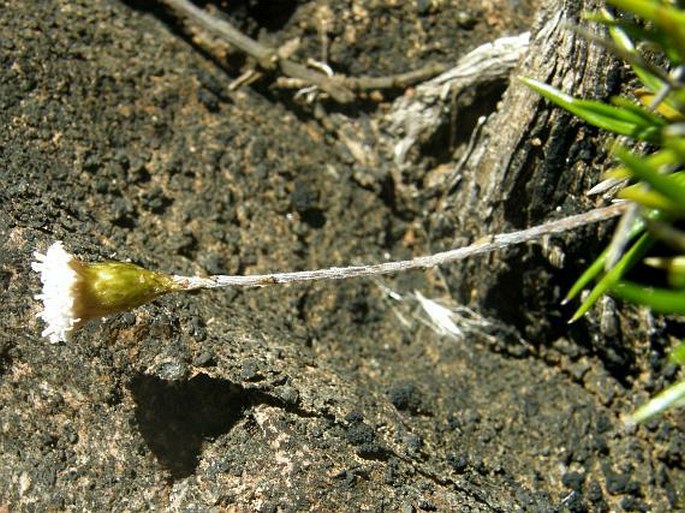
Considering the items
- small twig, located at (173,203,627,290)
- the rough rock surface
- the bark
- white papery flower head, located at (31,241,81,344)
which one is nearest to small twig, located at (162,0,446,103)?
the rough rock surface

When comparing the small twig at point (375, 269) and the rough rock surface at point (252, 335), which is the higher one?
the small twig at point (375, 269)

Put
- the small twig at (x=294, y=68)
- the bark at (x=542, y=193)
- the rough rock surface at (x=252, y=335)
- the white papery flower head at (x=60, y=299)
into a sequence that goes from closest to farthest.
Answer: the white papery flower head at (x=60, y=299) → the rough rock surface at (x=252, y=335) → the bark at (x=542, y=193) → the small twig at (x=294, y=68)

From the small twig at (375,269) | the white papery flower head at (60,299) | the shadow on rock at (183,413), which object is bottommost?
the shadow on rock at (183,413)

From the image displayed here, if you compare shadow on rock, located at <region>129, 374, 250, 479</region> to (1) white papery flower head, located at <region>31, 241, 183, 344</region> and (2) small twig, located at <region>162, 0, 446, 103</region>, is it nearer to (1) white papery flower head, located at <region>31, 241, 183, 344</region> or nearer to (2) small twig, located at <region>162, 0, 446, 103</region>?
(1) white papery flower head, located at <region>31, 241, 183, 344</region>

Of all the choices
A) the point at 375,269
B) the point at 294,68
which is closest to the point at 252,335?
the point at 375,269

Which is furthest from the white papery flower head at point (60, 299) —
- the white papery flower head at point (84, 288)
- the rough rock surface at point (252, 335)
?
the rough rock surface at point (252, 335)

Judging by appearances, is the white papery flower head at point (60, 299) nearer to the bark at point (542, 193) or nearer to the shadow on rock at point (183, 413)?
the shadow on rock at point (183, 413)

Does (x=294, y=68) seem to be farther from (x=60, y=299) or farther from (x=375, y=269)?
(x=60, y=299)
